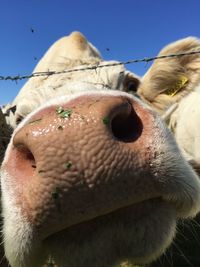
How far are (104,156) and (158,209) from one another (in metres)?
0.44

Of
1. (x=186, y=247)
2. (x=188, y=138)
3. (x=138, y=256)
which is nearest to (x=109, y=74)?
(x=188, y=138)

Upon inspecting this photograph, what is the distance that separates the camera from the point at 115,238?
2.26 m

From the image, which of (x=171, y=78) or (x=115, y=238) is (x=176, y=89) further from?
(x=115, y=238)

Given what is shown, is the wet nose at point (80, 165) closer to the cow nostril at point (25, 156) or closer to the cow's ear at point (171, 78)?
the cow nostril at point (25, 156)

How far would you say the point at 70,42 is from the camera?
5.82m

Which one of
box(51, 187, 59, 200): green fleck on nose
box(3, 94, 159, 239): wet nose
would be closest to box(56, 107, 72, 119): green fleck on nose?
box(3, 94, 159, 239): wet nose

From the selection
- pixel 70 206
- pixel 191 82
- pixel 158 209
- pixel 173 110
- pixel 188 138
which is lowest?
pixel 188 138

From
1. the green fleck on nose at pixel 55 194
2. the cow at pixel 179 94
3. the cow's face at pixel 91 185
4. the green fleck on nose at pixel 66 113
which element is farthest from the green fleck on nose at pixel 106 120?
the cow at pixel 179 94

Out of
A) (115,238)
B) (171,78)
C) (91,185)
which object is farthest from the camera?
(171,78)

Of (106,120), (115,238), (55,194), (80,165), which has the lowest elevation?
(115,238)

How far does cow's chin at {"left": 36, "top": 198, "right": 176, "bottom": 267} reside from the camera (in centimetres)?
222

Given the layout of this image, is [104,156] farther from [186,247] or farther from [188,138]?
[186,247]

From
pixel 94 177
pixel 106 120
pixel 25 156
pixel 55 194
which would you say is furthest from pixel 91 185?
pixel 25 156

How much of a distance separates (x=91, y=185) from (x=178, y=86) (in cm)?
287
